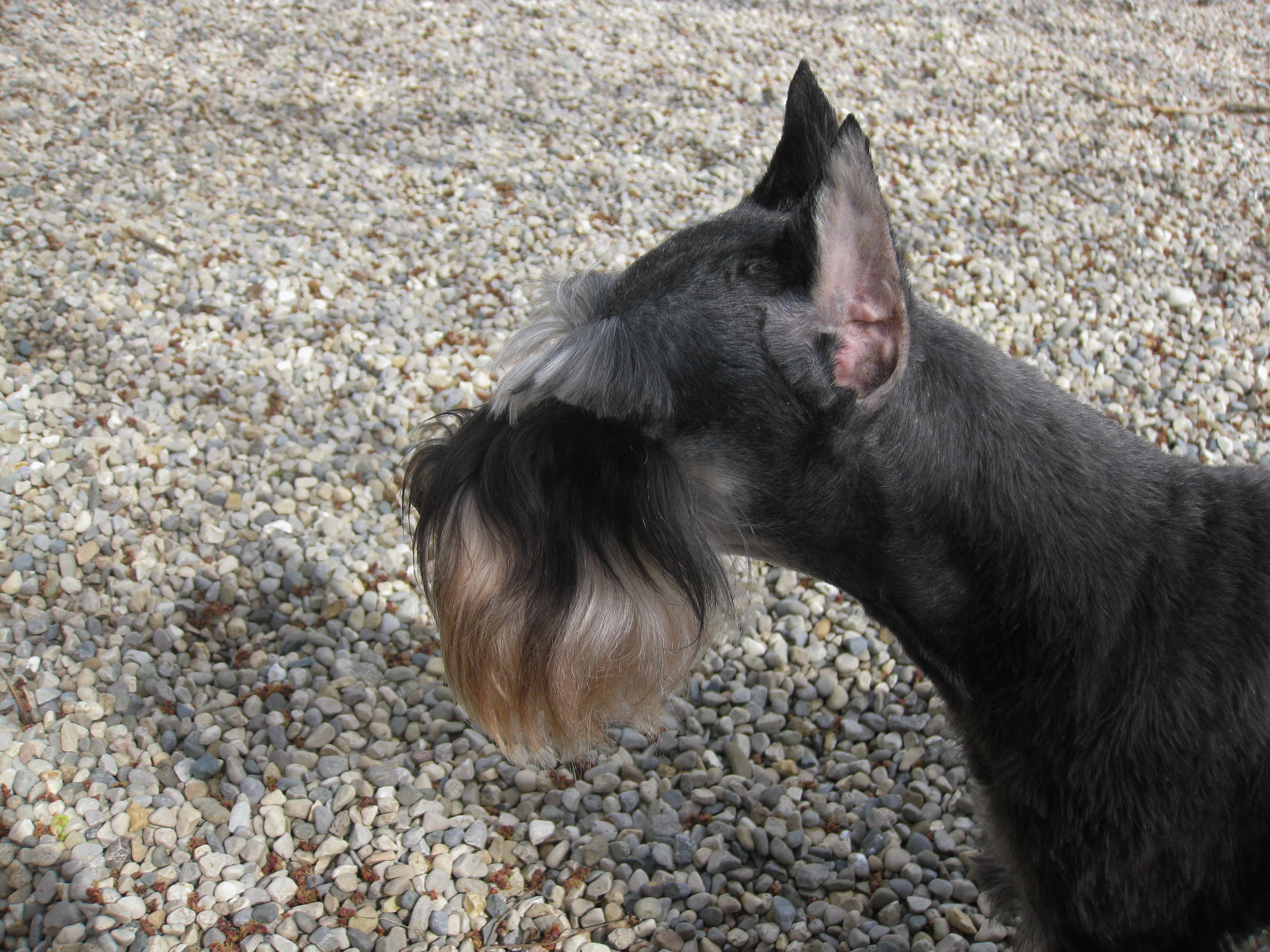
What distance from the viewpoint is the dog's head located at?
173cm

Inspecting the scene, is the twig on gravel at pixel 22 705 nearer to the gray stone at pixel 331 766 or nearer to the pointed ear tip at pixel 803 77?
the gray stone at pixel 331 766

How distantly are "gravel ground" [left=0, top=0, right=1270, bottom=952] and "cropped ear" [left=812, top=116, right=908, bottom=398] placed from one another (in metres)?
1.69

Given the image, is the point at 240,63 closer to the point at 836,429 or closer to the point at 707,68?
the point at 707,68

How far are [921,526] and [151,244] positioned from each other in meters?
4.38

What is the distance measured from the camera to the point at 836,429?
179cm

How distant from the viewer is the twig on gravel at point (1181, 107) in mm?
6523

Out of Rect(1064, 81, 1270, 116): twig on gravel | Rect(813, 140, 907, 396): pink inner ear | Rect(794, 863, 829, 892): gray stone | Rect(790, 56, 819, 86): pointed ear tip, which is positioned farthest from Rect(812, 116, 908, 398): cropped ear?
Rect(1064, 81, 1270, 116): twig on gravel

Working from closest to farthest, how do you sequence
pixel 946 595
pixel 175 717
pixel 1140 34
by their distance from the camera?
pixel 946 595, pixel 175 717, pixel 1140 34

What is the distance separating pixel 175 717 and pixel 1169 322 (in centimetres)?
473

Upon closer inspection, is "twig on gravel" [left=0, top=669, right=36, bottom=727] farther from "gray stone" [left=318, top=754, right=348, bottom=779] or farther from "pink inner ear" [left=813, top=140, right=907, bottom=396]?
"pink inner ear" [left=813, top=140, right=907, bottom=396]

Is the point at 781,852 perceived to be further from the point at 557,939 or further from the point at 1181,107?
the point at 1181,107

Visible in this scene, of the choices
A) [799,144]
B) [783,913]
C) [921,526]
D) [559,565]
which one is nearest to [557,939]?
[783,913]

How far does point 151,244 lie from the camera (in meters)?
4.84

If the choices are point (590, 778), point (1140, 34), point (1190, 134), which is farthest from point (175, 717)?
point (1140, 34)
